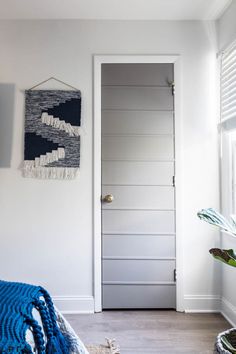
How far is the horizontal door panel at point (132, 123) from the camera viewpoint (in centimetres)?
297

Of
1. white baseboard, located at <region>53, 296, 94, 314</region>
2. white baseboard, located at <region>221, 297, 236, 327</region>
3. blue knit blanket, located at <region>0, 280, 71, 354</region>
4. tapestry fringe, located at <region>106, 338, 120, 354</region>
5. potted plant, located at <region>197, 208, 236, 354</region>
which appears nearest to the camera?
blue knit blanket, located at <region>0, 280, 71, 354</region>

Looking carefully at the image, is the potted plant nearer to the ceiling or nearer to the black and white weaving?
the black and white weaving

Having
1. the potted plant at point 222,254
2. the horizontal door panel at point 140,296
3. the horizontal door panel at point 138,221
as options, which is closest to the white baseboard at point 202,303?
the horizontal door panel at point 140,296

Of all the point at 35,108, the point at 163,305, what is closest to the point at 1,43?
the point at 35,108

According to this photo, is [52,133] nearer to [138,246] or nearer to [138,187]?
[138,187]

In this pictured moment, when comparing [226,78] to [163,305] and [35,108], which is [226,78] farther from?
[163,305]

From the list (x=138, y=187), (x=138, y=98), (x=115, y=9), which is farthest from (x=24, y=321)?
(x=115, y=9)

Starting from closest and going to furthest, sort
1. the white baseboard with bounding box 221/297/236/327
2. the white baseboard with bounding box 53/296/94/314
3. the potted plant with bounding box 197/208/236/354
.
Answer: the potted plant with bounding box 197/208/236/354 < the white baseboard with bounding box 221/297/236/327 < the white baseboard with bounding box 53/296/94/314

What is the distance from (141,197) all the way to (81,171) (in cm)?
58

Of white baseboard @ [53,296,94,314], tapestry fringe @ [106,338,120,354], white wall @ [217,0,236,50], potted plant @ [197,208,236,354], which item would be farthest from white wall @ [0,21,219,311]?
potted plant @ [197,208,236,354]

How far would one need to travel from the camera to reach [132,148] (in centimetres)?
296

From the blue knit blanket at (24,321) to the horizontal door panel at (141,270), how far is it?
4.83 ft

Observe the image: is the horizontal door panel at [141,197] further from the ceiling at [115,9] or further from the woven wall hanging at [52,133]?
the ceiling at [115,9]

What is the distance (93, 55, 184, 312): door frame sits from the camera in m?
2.91
